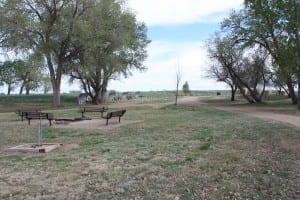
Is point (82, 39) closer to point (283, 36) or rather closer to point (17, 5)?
point (17, 5)

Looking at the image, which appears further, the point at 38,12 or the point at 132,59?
the point at 132,59

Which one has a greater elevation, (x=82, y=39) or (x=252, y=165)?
(x=82, y=39)

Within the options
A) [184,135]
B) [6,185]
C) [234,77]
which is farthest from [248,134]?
[234,77]

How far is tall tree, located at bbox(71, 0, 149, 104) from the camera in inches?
1473

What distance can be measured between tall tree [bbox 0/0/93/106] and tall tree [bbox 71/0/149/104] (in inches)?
49.9

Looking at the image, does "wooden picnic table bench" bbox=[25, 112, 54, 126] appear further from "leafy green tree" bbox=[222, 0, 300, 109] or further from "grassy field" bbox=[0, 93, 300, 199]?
"leafy green tree" bbox=[222, 0, 300, 109]

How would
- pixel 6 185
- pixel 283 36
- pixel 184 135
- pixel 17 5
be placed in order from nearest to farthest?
A: pixel 6 185 < pixel 184 135 < pixel 283 36 < pixel 17 5

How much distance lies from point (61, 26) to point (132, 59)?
17.6 metres

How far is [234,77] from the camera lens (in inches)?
1970

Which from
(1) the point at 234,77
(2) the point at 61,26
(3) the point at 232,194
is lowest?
(3) the point at 232,194

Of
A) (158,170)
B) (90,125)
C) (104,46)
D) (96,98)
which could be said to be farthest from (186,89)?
(158,170)

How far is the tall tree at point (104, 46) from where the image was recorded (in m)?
37.4

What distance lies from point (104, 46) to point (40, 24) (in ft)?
24.4

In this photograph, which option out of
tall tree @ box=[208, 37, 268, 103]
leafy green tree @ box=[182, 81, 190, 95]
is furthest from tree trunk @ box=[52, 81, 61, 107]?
leafy green tree @ box=[182, 81, 190, 95]
